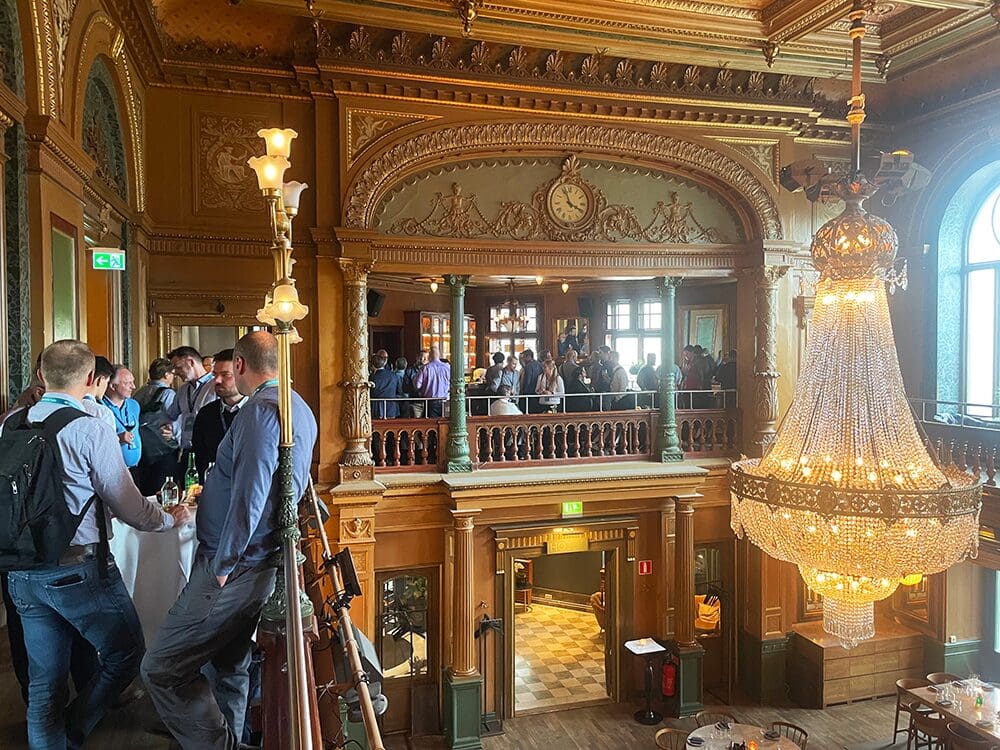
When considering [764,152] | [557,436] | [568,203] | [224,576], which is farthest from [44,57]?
[764,152]

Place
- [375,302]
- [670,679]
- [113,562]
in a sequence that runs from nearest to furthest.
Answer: [113,562] < [670,679] < [375,302]

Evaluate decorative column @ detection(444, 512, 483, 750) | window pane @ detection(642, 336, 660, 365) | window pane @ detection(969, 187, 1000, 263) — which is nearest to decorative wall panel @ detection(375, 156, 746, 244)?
window pane @ detection(969, 187, 1000, 263)

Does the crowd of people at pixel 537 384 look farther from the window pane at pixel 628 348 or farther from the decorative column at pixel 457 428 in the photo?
the window pane at pixel 628 348

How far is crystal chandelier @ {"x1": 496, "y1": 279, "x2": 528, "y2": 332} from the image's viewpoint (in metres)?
16.5

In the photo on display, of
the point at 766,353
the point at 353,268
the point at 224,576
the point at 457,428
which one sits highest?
the point at 353,268

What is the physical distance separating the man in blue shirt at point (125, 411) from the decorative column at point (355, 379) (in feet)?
13.1

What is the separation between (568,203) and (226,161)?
4.43 meters

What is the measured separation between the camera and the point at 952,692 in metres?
8.91

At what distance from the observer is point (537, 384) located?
10625 millimetres

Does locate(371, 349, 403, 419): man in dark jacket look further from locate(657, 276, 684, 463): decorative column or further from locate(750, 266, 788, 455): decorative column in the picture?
locate(750, 266, 788, 455): decorative column

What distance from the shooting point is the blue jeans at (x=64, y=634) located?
10.1 feet

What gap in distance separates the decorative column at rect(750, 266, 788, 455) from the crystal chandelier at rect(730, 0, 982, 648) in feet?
17.3

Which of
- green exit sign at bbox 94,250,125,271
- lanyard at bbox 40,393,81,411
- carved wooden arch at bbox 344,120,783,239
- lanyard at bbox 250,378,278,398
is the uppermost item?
carved wooden arch at bbox 344,120,783,239

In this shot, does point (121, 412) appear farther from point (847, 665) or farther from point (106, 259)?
point (847, 665)
